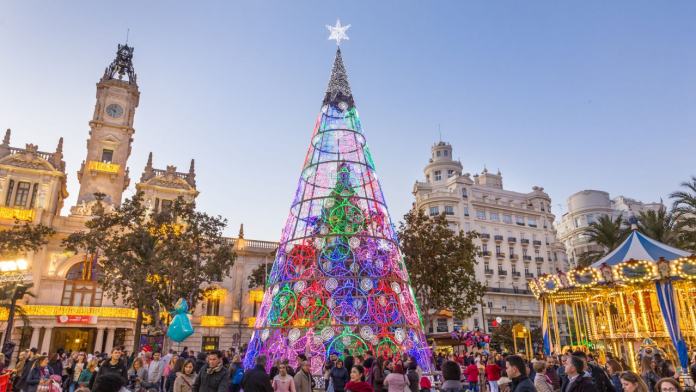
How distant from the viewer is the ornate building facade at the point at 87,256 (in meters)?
31.5

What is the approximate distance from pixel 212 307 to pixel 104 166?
1403cm

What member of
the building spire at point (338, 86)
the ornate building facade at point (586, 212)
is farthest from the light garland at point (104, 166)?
the ornate building facade at point (586, 212)

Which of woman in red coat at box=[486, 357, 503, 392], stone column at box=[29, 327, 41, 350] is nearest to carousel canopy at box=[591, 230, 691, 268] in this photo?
woman in red coat at box=[486, 357, 503, 392]

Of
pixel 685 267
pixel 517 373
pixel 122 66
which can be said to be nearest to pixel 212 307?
pixel 122 66

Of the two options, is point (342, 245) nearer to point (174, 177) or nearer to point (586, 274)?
point (586, 274)

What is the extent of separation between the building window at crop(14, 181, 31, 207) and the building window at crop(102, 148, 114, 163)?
5529 millimetres

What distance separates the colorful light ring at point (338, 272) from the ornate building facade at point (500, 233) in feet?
109

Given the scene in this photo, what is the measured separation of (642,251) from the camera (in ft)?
55.6

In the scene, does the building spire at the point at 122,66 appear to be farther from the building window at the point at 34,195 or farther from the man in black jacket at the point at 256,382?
the man in black jacket at the point at 256,382

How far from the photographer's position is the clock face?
38.7 metres

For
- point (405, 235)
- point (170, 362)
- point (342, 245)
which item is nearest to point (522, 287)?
point (405, 235)

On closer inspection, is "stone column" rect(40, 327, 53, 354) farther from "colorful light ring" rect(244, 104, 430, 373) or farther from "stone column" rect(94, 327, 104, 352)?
"colorful light ring" rect(244, 104, 430, 373)

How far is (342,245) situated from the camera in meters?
13.9

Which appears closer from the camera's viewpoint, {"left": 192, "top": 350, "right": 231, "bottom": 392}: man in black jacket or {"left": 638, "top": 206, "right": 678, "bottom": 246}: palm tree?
{"left": 192, "top": 350, "right": 231, "bottom": 392}: man in black jacket
